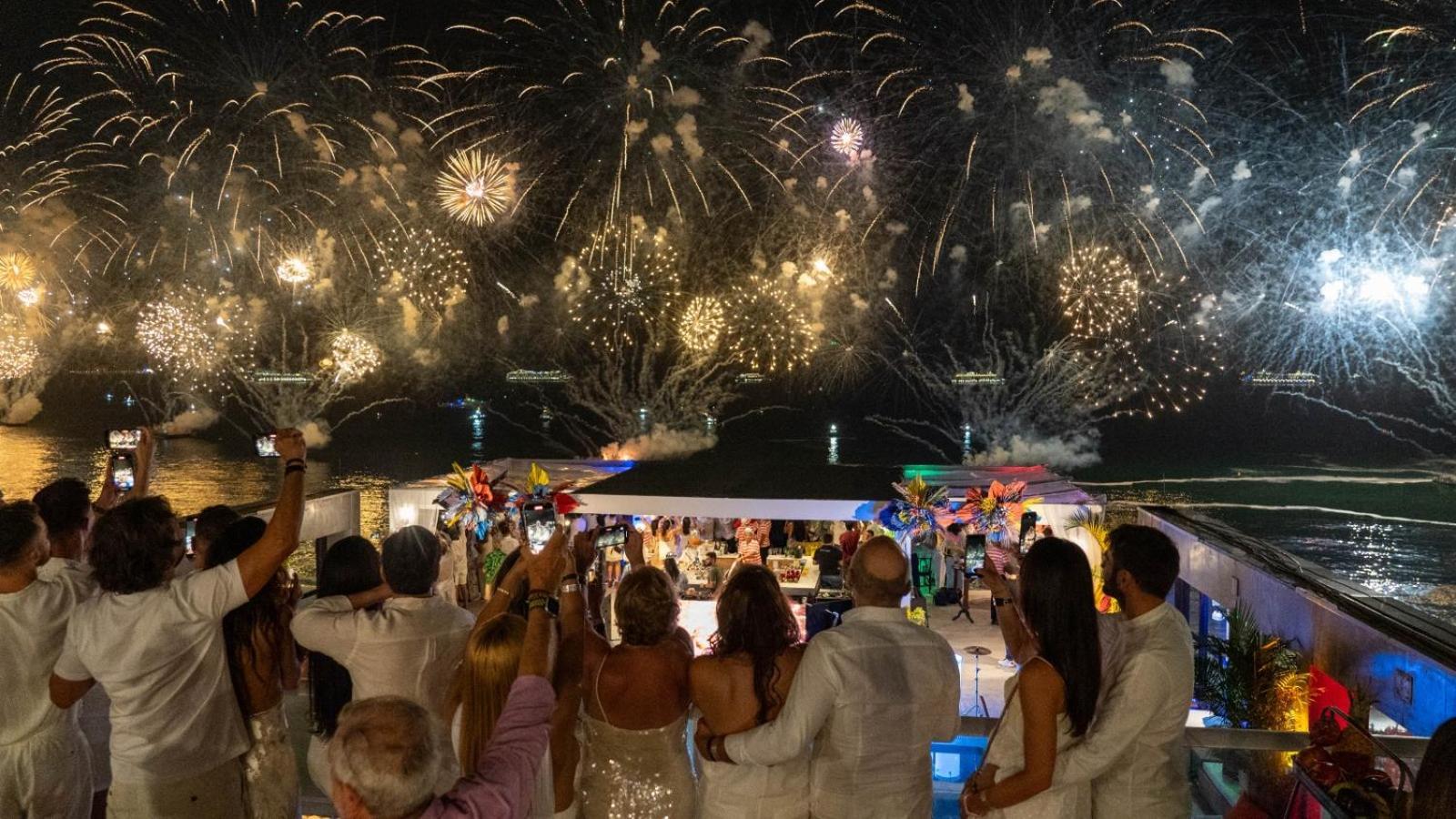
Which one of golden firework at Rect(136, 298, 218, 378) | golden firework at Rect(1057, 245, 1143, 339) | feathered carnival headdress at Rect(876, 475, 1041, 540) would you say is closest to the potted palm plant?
feathered carnival headdress at Rect(876, 475, 1041, 540)

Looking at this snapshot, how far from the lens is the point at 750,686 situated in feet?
9.60

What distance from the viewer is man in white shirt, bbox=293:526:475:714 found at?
9.73 feet

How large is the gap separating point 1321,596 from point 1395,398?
12179 centimetres

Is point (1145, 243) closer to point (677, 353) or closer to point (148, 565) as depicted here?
point (677, 353)

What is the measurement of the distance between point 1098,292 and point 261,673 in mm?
72827

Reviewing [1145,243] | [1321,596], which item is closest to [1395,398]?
[1145,243]

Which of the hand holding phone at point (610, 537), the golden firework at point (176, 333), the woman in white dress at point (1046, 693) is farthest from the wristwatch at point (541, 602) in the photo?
the golden firework at point (176, 333)

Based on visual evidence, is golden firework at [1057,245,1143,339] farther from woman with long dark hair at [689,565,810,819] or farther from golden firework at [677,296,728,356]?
woman with long dark hair at [689,565,810,819]

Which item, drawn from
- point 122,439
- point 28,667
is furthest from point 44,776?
point 122,439

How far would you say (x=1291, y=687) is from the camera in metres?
8.18

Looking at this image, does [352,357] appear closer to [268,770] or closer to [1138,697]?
[268,770]

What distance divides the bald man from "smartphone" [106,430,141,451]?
3.08 meters

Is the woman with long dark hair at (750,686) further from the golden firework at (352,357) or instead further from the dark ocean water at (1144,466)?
the golden firework at (352,357)

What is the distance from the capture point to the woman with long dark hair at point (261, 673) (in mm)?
3033
